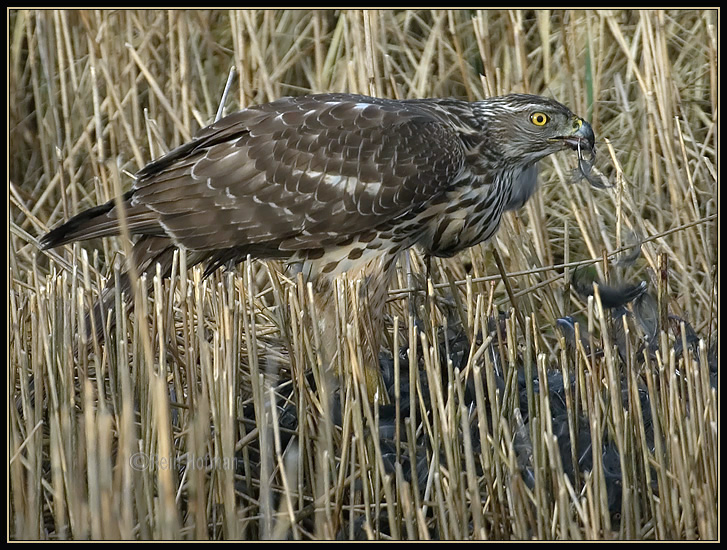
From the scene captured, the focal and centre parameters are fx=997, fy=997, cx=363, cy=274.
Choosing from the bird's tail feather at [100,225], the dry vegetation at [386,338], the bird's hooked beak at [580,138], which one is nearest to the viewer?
the dry vegetation at [386,338]

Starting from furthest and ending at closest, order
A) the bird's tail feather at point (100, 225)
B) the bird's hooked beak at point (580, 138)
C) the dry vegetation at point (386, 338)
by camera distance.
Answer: the bird's hooked beak at point (580, 138) → the bird's tail feather at point (100, 225) → the dry vegetation at point (386, 338)

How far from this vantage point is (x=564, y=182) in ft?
17.1

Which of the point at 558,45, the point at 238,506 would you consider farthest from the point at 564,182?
the point at 238,506

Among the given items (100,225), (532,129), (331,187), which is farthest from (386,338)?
(100,225)

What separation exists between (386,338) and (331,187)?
35.1 inches

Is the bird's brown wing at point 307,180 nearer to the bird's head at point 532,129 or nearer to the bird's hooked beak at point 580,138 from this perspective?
the bird's head at point 532,129

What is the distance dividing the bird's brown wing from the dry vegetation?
1.06 ft

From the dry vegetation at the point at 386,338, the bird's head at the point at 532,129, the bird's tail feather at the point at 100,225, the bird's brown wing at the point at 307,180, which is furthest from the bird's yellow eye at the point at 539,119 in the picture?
the bird's tail feather at the point at 100,225

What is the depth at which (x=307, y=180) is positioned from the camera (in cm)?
391

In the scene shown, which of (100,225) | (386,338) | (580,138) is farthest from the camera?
(386,338)

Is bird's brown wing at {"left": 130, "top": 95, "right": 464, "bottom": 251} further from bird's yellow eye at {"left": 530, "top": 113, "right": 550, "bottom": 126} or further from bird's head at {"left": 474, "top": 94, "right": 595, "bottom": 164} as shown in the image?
bird's yellow eye at {"left": 530, "top": 113, "right": 550, "bottom": 126}

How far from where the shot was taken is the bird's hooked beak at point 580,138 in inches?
158

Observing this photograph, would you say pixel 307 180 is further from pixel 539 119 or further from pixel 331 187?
pixel 539 119

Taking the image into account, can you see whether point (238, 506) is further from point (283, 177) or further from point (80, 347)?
point (283, 177)
